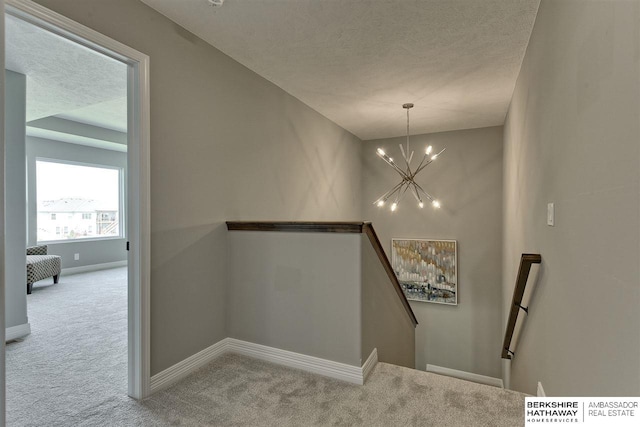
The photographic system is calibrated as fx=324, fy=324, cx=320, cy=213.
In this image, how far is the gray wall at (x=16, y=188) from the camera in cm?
312

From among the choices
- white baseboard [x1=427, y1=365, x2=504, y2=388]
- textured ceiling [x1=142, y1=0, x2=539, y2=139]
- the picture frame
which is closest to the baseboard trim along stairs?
textured ceiling [x1=142, y1=0, x2=539, y2=139]

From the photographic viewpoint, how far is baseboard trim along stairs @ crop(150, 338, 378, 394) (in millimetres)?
2205

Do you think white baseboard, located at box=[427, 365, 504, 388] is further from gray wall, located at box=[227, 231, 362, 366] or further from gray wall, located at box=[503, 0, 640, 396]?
gray wall, located at box=[227, 231, 362, 366]

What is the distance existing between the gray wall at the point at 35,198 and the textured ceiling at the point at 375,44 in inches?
203

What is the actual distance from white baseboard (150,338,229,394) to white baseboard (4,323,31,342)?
1.86 m

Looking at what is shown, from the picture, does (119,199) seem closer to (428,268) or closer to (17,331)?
(17,331)

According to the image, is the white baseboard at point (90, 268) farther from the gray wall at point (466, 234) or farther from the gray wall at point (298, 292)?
the gray wall at point (466, 234)

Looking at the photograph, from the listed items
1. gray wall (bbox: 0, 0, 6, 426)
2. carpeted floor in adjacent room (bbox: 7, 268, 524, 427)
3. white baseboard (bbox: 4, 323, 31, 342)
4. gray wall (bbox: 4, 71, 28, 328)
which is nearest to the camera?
gray wall (bbox: 0, 0, 6, 426)

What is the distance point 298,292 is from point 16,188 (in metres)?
3.06

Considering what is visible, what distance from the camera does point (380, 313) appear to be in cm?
267

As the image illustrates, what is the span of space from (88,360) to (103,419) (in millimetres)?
959

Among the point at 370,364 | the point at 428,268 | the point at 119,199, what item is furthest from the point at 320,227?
the point at 119,199

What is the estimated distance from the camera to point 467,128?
5.25 metres

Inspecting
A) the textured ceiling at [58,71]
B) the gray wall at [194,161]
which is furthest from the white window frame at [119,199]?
the gray wall at [194,161]
